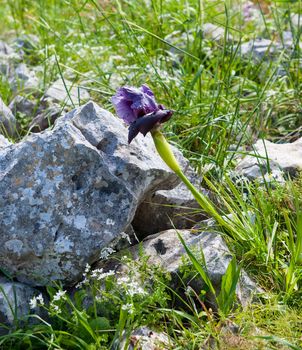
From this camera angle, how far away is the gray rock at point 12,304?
280 cm

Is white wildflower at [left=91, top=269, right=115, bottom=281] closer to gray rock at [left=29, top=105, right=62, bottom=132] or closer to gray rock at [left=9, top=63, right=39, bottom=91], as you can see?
gray rock at [left=29, top=105, right=62, bottom=132]

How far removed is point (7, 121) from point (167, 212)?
115 cm

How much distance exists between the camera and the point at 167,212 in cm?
333

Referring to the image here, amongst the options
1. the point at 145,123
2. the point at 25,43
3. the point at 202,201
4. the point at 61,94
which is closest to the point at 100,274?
the point at 202,201

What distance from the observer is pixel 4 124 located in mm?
4000

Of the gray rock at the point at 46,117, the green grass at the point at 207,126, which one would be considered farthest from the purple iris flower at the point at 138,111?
the gray rock at the point at 46,117

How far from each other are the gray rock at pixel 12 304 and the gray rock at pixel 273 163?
116 cm

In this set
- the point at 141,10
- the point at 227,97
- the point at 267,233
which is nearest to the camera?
the point at 267,233

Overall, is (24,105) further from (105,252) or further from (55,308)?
(55,308)

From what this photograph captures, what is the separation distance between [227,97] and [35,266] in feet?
5.03

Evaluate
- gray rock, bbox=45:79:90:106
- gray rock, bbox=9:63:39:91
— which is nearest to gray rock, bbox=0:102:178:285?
gray rock, bbox=45:79:90:106

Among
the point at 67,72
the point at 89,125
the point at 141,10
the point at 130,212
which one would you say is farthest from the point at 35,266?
the point at 141,10

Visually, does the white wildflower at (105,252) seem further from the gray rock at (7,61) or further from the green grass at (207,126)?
the gray rock at (7,61)

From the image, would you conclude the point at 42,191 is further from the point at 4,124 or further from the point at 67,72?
the point at 67,72
